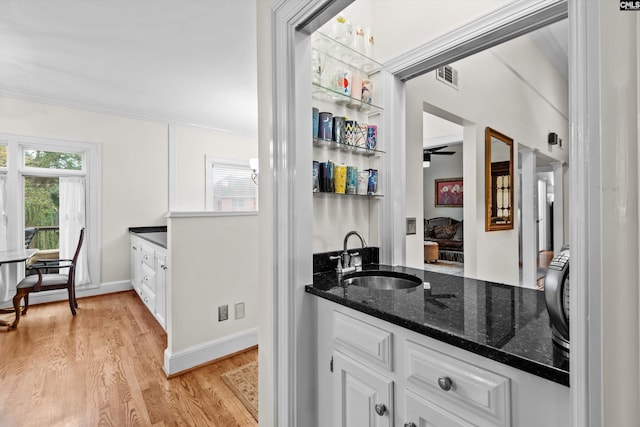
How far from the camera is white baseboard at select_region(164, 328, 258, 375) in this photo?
7.51ft

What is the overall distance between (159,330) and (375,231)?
8.28ft

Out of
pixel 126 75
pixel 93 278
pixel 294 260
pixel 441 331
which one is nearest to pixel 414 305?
pixel 441 331

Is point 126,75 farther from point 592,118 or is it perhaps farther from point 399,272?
point 592,118

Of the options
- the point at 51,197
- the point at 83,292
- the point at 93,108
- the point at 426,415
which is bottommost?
the point at 83,292

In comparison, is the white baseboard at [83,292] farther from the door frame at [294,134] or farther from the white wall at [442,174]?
the white wall at [442,174]

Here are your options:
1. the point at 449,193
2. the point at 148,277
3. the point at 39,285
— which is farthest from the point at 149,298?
the point at 449,193

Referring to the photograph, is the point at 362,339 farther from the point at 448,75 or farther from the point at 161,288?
the point at 161,288

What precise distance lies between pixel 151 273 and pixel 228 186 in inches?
108

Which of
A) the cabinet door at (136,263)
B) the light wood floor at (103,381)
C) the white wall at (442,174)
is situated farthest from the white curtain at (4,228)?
the white wall at (442,174)

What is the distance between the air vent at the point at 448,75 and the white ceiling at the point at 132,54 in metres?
1.41

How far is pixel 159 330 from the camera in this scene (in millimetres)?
3109

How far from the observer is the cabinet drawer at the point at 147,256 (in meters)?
3.18

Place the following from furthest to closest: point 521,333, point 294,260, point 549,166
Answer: point 549,166, point 294,260, point 521,333

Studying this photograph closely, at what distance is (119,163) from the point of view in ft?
14.7
